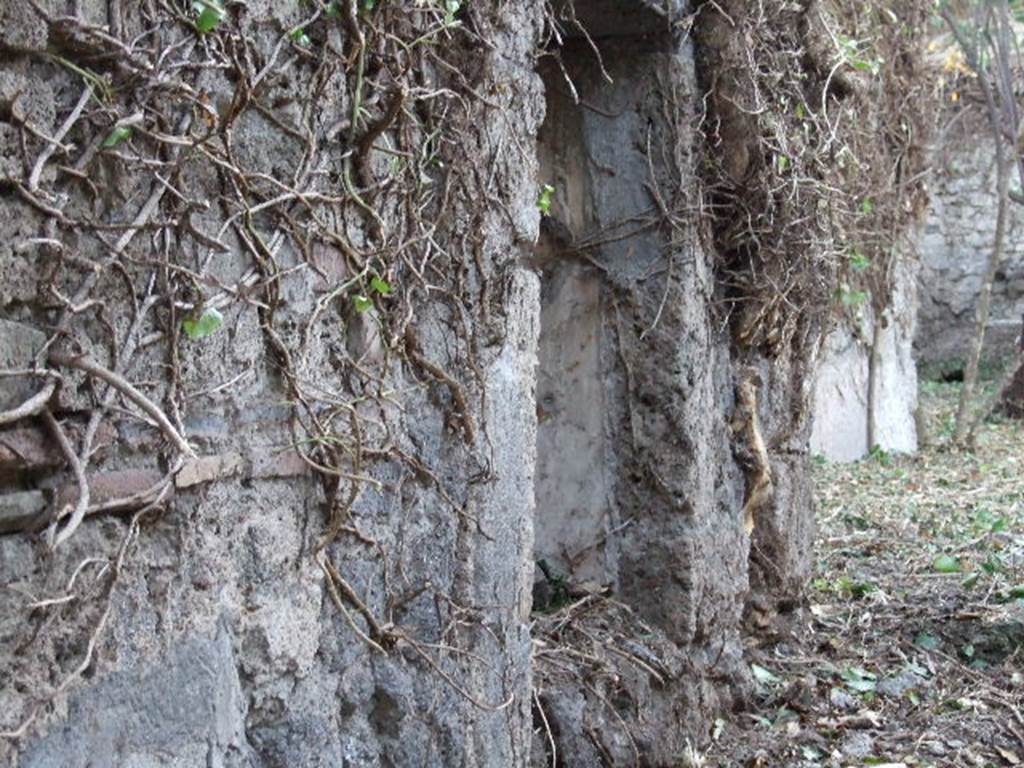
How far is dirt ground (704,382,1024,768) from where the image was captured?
12.5 feet

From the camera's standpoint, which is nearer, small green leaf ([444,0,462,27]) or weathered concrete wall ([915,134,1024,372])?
small green leaf ([444,0,462,27])

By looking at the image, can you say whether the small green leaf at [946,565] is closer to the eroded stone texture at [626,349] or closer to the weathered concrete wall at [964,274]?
the eroded stone texture at [626,349]

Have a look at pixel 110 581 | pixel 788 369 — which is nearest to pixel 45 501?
pixel 110 581

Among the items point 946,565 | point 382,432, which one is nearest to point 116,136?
point 382,432

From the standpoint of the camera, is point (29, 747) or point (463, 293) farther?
point (463, 293)

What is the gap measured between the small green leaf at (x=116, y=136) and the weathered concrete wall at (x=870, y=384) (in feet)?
23.2

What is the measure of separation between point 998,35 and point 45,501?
9.10 meters

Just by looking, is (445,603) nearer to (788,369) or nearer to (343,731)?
Answer: (343,731)

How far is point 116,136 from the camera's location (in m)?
1.71

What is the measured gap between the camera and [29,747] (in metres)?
1.59

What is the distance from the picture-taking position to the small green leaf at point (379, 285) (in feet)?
7.65

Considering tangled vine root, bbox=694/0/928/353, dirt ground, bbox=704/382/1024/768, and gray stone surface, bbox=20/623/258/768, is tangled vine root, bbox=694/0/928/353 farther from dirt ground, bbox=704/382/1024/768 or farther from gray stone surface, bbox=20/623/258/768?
gray stone surface, bbox=20/623/258/768

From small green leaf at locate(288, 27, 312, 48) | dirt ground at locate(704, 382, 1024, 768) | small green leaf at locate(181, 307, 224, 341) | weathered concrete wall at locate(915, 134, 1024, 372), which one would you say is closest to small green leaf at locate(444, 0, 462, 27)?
small green leaf at locate(288, 27, 312, 48)

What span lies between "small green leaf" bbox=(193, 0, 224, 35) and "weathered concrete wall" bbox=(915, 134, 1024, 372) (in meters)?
12.0
